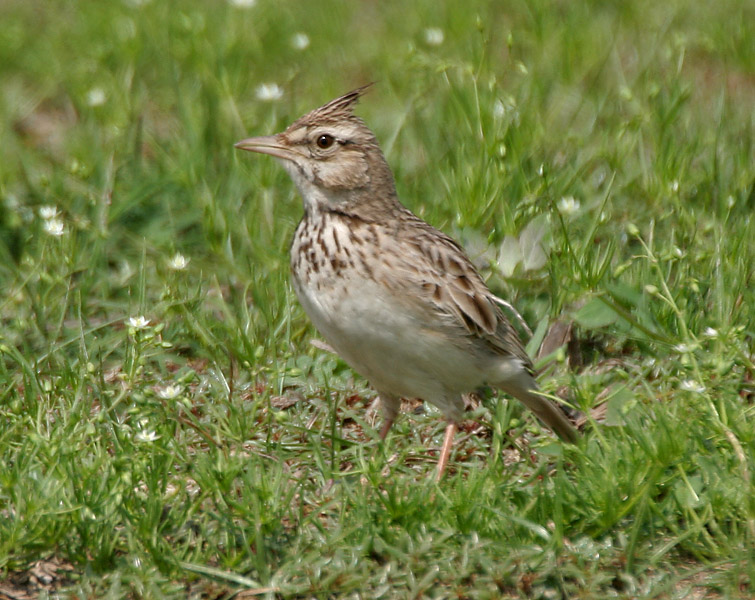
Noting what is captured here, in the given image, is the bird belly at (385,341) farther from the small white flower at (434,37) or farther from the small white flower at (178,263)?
the small white flower at (434,37)

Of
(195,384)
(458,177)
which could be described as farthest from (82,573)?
(458,177)

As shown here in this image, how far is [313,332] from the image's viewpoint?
5.42 meters

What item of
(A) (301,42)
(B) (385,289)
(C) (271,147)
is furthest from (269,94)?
(B) (385,289)

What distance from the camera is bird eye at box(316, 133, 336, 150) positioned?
4754mm

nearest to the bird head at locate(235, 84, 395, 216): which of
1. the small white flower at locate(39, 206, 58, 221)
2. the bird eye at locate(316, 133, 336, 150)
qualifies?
the bird eye at locate(316, 133, 336, 150)

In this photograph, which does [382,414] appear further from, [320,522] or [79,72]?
[79,72]

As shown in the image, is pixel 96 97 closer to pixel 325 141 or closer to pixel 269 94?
pixel 269 94

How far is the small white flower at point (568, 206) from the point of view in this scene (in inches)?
222

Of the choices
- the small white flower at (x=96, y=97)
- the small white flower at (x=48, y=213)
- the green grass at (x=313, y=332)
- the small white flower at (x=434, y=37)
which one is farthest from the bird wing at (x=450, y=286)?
the small white flower at (x=96, y=97)

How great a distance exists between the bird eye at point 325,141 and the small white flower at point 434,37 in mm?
2800

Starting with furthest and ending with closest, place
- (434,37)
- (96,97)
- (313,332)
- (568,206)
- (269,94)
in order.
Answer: (434,37) < (96,97) < (269,94) < (568,206) < (313,332)

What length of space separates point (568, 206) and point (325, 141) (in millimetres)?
1451

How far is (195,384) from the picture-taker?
16.8 ft

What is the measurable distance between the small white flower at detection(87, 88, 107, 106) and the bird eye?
8.92 feet
